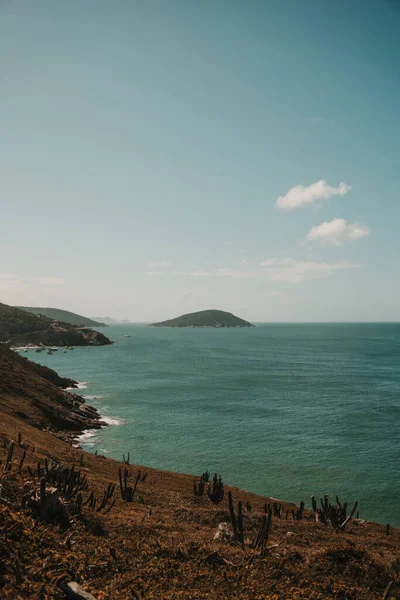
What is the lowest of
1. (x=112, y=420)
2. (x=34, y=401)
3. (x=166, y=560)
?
(x=112, y=420)

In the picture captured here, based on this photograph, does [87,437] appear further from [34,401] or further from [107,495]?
[107,495]

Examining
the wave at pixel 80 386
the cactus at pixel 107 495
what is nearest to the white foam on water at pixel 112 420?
the wave at pixel 80 386

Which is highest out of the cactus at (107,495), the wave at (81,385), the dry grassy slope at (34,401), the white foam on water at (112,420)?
the cactus at (107,495)

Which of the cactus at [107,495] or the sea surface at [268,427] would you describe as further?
the sea surface at [268,427]

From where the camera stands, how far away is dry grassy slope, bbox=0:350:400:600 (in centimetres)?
1557

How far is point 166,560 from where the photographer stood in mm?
18906

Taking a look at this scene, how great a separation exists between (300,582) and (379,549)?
517 inches

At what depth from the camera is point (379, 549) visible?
27.6 m

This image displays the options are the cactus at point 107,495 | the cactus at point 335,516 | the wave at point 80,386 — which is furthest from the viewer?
the wave at point 80,386

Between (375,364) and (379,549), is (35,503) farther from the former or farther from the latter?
(375,364)

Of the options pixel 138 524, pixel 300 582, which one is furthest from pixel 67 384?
pixel 300 582

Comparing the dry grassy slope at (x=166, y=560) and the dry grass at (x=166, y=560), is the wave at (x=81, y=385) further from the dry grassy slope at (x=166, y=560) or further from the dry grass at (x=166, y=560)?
the dry grass at (x=166, y=560)

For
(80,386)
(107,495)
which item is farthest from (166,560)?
(80,386)

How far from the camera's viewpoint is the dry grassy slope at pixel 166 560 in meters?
15.6
